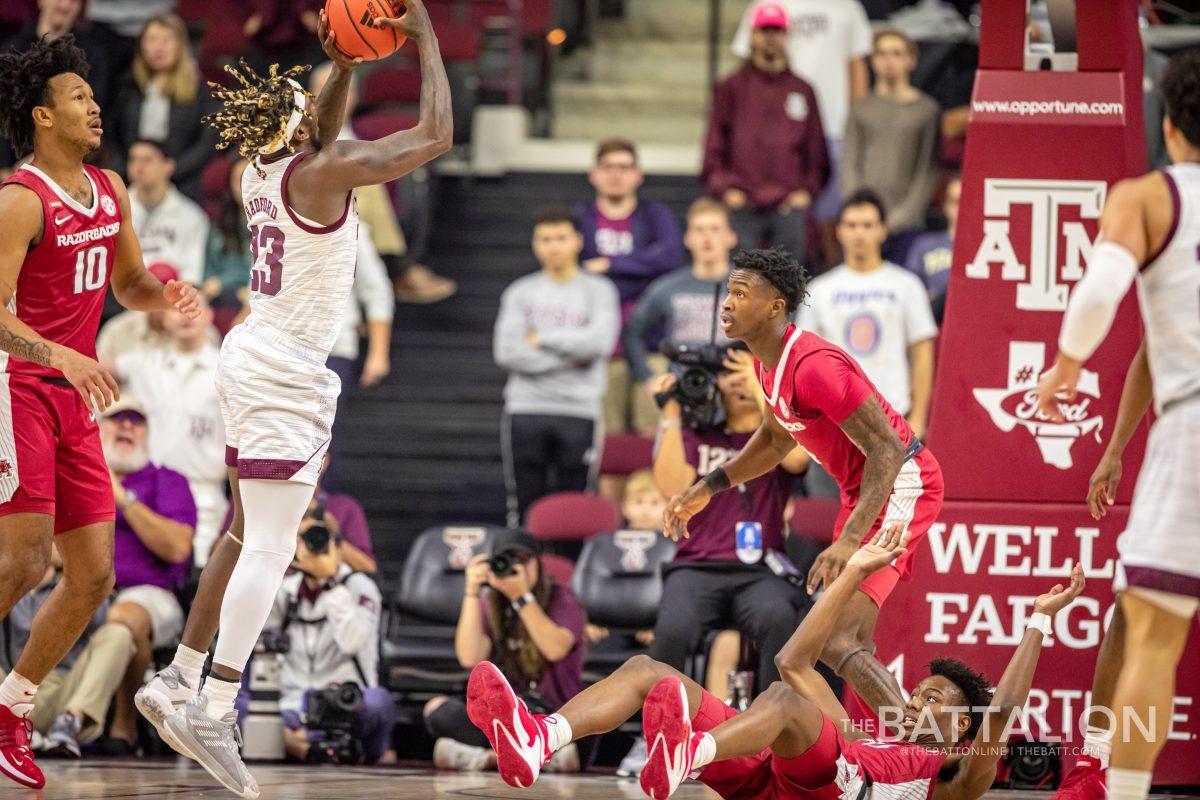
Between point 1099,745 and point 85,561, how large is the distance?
341cm

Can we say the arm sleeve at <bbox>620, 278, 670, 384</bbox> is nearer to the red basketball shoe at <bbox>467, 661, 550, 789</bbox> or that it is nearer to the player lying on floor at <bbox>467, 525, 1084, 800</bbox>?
the player lying on floor at <bbox>467, 525, 1084, 800</bbox>

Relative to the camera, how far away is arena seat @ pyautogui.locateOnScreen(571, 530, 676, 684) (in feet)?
26.6

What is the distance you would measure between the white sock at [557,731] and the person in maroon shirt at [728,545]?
2156 millimetres

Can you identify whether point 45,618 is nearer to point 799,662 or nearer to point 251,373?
point 251,373

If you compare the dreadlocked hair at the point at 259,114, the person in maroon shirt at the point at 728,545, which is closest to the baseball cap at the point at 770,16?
the person in maroon shirt at the point at 728,545

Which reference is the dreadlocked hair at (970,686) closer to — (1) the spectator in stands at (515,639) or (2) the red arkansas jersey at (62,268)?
(1) the spectator in stands at (515,639)

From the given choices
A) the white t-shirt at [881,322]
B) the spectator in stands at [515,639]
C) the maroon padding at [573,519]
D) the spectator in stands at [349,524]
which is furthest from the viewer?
the maroon padding at [573,519]

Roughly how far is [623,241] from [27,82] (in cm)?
482

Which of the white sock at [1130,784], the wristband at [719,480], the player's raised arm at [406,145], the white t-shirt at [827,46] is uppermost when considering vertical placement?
the white t-shirt at [827,46]

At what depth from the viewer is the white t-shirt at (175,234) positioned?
995 centimetres

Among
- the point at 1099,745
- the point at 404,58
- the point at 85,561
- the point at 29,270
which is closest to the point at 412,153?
the point at 29,270

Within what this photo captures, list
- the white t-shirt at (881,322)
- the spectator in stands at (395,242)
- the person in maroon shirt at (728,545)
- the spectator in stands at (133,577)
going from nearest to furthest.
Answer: the person in maroon shirt at (728,545) < the spectator in stands at (133,577) < the white t-shirt at (881,322) < the spectator in stands at (395,242)

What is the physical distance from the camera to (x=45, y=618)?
18.4 feet

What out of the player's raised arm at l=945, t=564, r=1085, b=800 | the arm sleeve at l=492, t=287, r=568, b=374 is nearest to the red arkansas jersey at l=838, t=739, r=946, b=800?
the player's raised arm at l=945, t=564, r=1085, b=800
